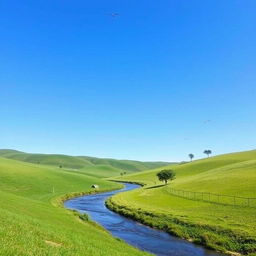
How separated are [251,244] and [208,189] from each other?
54.1 m

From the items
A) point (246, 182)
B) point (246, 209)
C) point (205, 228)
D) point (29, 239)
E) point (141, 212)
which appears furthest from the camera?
point (246, 182)

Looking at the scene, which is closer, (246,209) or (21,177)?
(246,209)

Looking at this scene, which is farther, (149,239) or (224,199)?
(224,199)

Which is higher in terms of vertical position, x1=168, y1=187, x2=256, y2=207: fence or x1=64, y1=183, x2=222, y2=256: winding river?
x1=168, y1=187, x2=256, y2=207: fence

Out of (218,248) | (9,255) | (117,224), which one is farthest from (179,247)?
(9,255)

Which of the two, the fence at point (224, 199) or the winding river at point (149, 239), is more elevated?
the fence at point (224, 199)

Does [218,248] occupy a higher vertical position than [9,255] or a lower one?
lower

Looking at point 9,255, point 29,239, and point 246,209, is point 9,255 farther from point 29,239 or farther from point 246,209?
point 246,209

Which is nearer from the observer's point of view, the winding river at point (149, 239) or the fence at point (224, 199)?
the winding river at point (149, 239)

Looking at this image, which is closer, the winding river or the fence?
the winding river

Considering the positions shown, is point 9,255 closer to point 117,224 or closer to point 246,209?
point 117,224

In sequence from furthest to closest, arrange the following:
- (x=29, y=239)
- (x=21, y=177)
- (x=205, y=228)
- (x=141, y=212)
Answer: (x=21, y=177) → (x=141, y=212) → (x=205, y=228) → (x=29, y=239)

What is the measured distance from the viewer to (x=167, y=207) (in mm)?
74438

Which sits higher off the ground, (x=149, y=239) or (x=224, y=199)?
(x=224, y=199)
